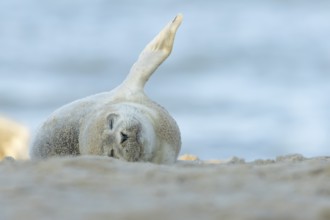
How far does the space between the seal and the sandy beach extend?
84 centimetres

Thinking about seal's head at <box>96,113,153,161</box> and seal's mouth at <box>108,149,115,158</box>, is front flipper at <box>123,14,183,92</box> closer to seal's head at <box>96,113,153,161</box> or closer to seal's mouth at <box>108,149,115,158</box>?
seal's head at <box>96,113,153,161</box>

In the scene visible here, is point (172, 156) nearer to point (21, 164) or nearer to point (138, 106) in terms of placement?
point (138, 106)

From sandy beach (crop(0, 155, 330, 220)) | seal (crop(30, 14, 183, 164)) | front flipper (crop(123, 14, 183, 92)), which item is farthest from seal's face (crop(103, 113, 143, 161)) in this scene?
front flipper (crop(123, 14, 183, 92))

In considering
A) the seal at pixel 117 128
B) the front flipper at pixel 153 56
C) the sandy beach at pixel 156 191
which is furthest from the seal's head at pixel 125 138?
the front flipper at pixel 153 56

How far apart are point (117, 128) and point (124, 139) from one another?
0.25ft

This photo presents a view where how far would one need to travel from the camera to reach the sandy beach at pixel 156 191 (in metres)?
2.35

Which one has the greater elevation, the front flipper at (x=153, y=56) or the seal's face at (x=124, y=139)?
the front flipper at (x=153, y=56)

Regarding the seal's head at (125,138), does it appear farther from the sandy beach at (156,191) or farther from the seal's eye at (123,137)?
the sandy beach at (156,191)

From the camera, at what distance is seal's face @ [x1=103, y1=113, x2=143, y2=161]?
14.2ft

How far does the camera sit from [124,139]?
4.36 metres

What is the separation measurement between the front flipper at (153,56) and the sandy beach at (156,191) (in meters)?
2.47

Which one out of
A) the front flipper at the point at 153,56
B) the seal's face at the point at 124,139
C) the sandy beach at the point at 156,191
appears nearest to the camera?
the sandy beach at the point at 156,191

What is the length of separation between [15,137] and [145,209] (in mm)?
7482

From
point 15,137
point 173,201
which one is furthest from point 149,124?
point 15,137
